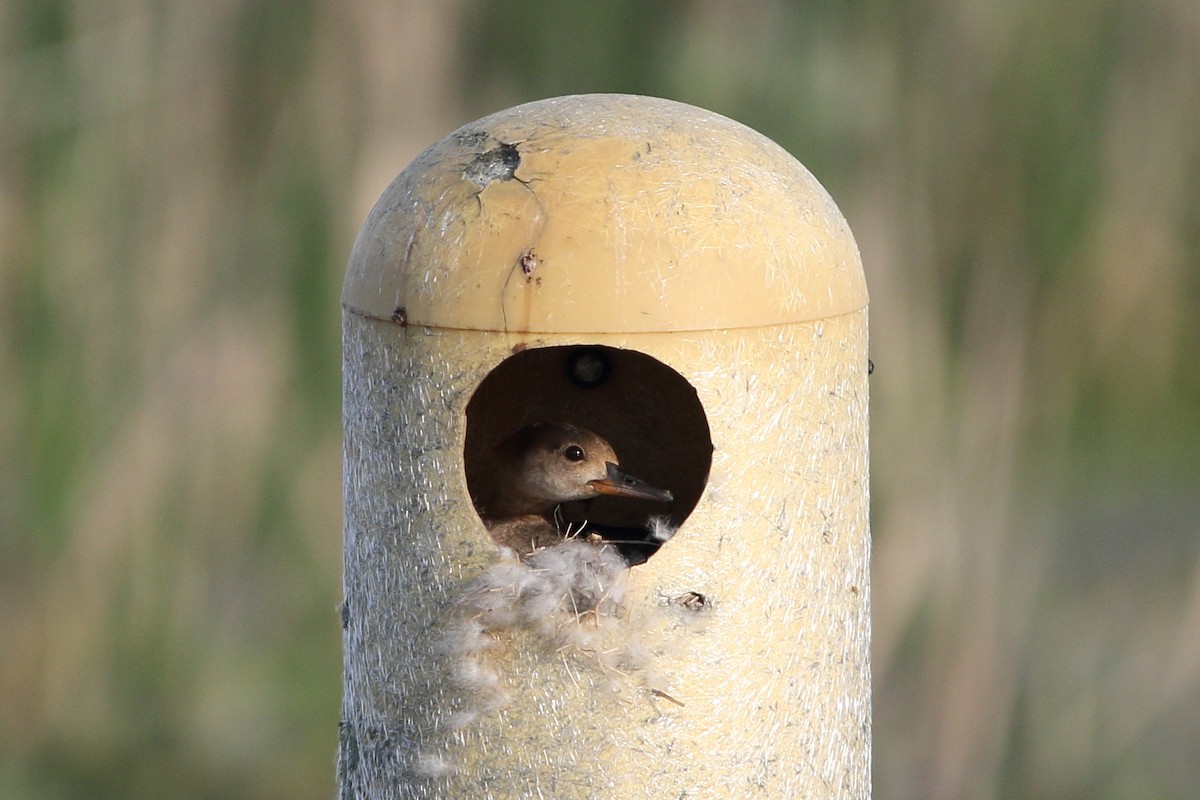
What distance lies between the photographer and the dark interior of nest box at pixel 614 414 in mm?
2428

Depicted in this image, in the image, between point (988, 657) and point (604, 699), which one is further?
point (988, 657)

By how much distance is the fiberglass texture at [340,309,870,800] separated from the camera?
1754 mm

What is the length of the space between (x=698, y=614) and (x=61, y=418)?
9.70ft

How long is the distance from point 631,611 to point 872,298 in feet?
7.07

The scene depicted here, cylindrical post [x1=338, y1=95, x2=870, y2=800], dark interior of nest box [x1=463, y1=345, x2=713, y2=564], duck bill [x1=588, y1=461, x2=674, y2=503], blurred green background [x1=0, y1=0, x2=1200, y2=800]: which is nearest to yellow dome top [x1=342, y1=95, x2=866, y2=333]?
cylindrical post [x1=338, y1=95, x2=870, y2=800]

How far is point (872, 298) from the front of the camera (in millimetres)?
3729

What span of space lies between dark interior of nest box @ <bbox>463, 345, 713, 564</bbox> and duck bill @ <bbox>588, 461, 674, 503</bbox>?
22 cm

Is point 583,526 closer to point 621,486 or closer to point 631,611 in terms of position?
point 631,611

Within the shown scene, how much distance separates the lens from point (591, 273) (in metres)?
1.70

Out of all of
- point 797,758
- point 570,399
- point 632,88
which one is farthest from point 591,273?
point 632,88

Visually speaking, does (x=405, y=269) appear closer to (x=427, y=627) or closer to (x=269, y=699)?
(x=427, y=627)

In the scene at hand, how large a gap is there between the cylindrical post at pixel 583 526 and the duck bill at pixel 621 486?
28 cm

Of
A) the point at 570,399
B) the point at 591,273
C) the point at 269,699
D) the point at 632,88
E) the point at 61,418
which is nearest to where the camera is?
the point at 591,273

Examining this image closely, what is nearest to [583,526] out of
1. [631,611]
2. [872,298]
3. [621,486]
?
[631,611]
